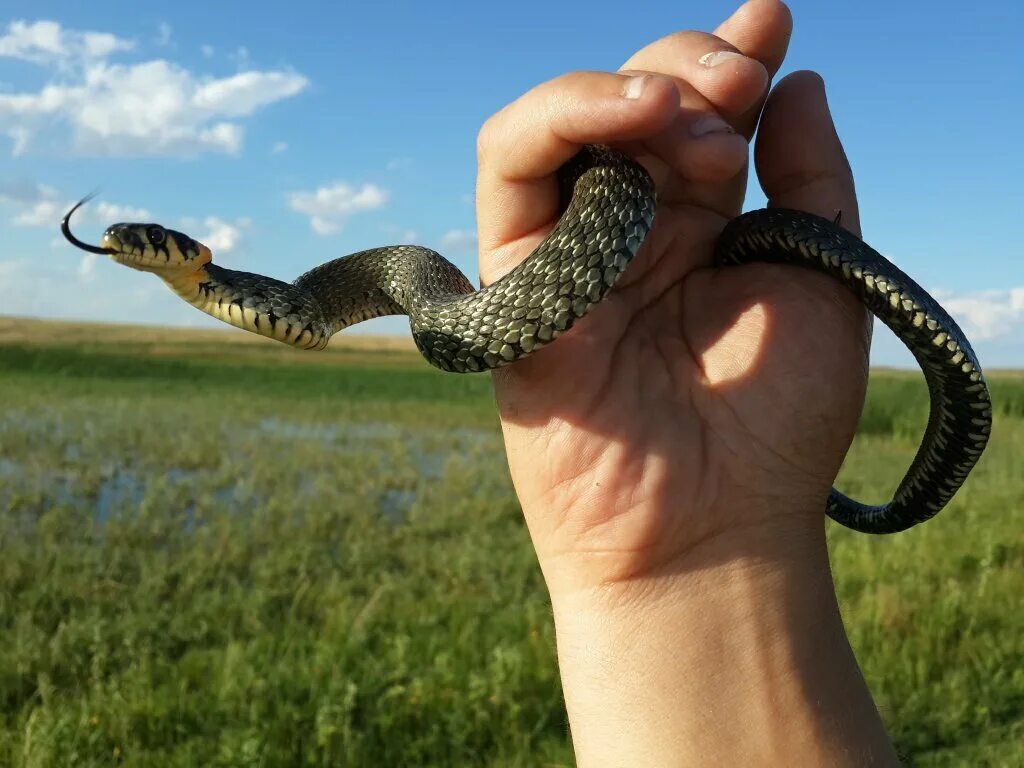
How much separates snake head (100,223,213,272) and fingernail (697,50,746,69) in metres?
2.00

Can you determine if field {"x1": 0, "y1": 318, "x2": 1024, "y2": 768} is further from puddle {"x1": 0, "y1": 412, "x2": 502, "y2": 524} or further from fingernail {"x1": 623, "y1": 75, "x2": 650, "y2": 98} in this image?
fingernail {"x1": 623, "y1": 75, "x2": 650, "y2": 98}

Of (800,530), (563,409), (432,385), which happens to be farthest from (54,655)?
(432,385)

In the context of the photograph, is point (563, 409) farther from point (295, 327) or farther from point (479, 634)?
point (479, 634)

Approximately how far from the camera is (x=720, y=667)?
2416 mm

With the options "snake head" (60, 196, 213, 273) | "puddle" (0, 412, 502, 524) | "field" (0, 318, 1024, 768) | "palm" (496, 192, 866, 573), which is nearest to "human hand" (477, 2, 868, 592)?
"palm" (496, 192, 866, 573)

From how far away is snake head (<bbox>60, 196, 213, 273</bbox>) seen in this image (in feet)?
10.6

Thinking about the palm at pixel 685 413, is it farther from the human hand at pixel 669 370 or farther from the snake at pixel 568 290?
the snake at pixel 568 290

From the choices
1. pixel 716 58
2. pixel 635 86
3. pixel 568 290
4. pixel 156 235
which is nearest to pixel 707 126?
pixel 716 58

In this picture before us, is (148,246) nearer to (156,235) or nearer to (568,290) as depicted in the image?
(156,235)

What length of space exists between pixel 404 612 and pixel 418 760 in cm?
245

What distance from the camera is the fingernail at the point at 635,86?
233cm

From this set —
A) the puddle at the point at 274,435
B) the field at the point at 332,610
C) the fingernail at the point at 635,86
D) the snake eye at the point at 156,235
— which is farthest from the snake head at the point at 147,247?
the puddle at the point at 274,435

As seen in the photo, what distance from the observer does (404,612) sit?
737 cm

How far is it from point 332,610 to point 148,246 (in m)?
4.87
